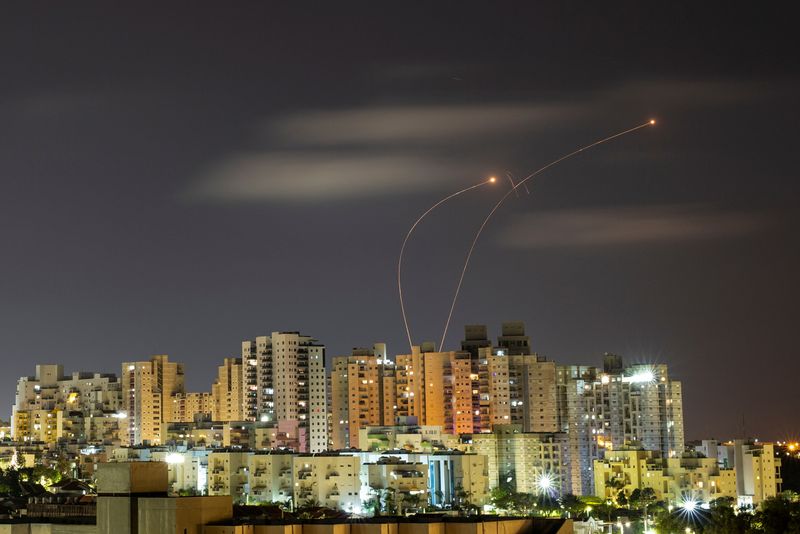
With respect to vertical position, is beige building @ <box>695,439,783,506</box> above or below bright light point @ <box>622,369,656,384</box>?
below

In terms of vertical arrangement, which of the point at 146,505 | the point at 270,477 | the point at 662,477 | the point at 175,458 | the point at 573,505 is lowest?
the point at 573,505

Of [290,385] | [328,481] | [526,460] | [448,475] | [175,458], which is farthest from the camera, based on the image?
[290,385]

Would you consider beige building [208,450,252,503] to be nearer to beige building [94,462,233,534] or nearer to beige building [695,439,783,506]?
beige building [695,439,783,506]

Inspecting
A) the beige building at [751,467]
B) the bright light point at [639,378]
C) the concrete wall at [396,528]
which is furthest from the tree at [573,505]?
the concrete wall at [396,528]

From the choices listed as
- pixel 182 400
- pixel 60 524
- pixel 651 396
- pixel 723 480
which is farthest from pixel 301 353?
pixel 60 524

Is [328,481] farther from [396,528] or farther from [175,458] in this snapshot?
[396,528]

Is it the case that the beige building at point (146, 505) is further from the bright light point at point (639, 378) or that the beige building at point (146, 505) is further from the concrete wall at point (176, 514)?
the bright light point at point (639, 378)

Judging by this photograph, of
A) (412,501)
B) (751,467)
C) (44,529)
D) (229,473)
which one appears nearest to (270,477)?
(229,473)

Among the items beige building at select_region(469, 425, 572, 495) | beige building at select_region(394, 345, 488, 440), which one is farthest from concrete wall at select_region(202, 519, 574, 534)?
beige building at select_region(394, 345, 488, 440)
